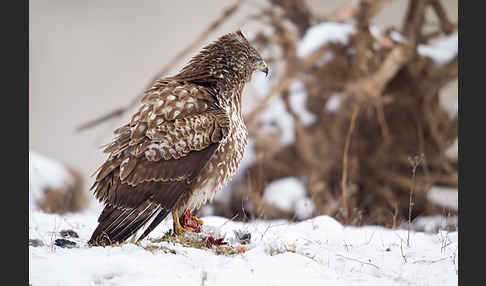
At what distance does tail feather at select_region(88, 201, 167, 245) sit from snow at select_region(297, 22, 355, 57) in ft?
17.9

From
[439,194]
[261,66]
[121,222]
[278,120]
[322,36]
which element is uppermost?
[322,36]

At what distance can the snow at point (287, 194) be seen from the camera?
820cm

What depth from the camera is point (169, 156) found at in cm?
348

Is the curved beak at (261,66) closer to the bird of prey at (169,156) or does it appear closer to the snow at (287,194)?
the bird of prey at (169,156)

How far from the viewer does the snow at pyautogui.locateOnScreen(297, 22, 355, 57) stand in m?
8.24

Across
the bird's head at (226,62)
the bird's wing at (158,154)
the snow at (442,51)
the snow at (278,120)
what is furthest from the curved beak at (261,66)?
the snow at (442,51)

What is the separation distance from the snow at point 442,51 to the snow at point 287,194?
2997mm

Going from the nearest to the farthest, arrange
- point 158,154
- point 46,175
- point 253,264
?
point 253,264
point 158,154
point 46,175

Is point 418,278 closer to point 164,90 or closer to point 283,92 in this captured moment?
point 164,90

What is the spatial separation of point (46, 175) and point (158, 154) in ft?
19.2

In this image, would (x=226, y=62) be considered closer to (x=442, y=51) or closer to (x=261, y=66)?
(x=261, y=66)

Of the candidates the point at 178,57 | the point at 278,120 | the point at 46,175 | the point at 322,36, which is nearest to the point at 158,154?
the point at 178,57

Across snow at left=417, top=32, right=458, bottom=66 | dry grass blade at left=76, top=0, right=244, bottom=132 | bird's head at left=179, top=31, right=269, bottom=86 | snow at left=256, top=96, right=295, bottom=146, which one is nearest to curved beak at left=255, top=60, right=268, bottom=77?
bird's head at left=179, top=31, right=269, bottom=86

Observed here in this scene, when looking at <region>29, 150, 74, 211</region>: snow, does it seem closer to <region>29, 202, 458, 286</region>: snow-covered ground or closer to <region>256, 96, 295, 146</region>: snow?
<region>256, 96, 295, 146</region>: snow
